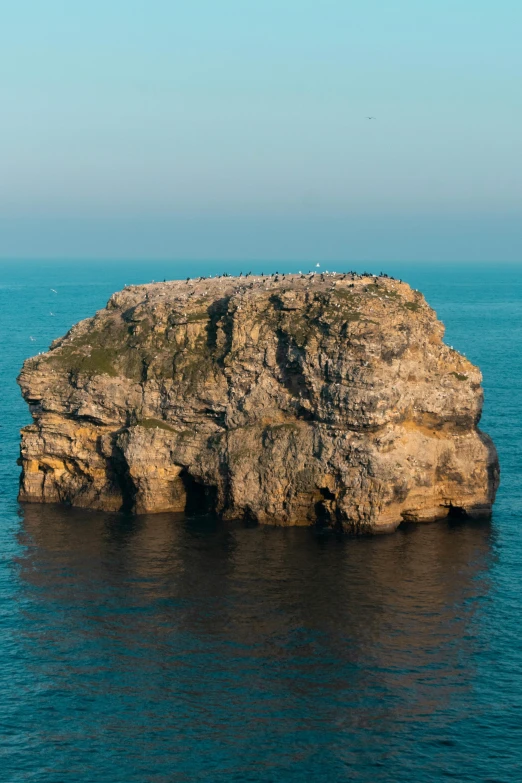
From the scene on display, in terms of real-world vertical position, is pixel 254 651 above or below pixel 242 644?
below

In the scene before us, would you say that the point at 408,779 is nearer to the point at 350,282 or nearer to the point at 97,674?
the point at 97,674

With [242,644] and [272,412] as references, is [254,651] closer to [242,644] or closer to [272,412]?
[242,644]

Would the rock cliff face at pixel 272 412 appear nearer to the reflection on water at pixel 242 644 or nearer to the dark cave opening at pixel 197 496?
the dark cave opening at pixel 197 496

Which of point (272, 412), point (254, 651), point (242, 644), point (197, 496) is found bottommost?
point (254, 651)

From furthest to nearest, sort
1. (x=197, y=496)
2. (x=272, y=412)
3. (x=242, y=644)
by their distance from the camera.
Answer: (x=197, y=496) < (x=272, y=412) < (x=242, y=644)

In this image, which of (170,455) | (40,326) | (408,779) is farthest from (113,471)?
(40,326)

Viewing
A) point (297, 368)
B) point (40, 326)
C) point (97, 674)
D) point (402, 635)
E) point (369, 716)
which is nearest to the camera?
point (369, 716)

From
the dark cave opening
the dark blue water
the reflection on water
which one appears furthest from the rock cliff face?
the reflection on water

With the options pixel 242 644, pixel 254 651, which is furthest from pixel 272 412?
pixel 254 651
